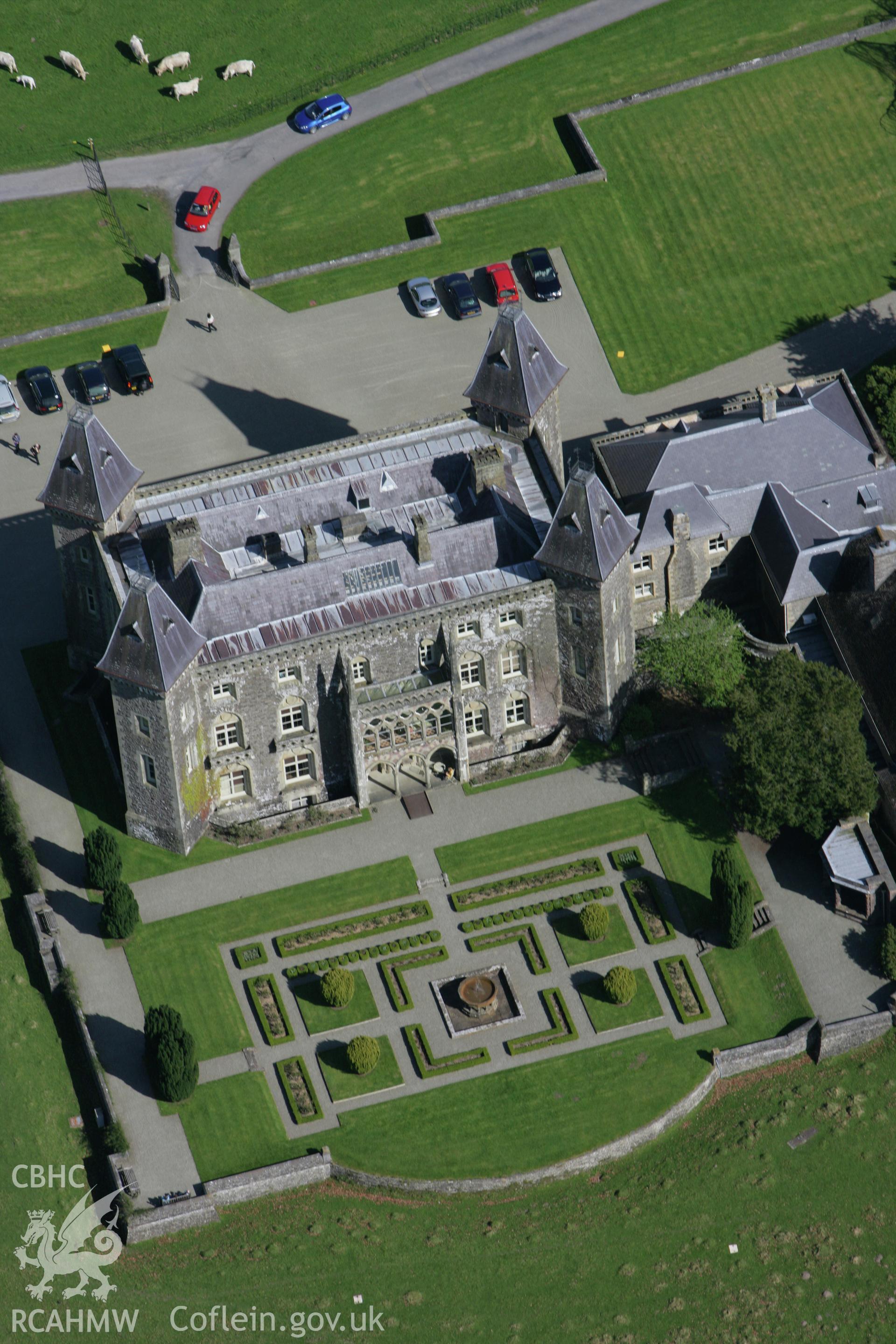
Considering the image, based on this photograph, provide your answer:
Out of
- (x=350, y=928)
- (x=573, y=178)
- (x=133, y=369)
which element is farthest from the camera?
(x=573, y=178)

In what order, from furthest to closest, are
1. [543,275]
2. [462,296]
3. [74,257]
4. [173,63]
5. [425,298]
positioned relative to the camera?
[173,63] < [74,257] < [543,275] < [425,298] < [462,296]

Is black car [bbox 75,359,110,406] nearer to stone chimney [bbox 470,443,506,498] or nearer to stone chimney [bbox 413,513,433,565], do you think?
stone chimney [bbox 470,443,506,498]

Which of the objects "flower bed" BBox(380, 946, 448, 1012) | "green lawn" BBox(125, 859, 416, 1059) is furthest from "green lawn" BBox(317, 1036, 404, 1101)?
"green lawn" BBox(125, 859, 416, 1059)

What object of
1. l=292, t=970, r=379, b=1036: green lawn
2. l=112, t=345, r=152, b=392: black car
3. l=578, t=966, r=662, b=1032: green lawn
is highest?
l=112, t=345, r=152, b=392: black car

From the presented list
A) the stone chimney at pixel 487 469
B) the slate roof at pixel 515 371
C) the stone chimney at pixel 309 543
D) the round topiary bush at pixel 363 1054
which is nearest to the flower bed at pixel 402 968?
the round topiary bush at pixel 363 1054

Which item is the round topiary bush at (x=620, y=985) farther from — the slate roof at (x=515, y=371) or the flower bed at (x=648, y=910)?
the slate roof at (x=515, y=371)

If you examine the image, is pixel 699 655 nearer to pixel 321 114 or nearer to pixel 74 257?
pixel 74 257

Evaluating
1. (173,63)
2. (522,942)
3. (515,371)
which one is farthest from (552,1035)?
(173,63)
